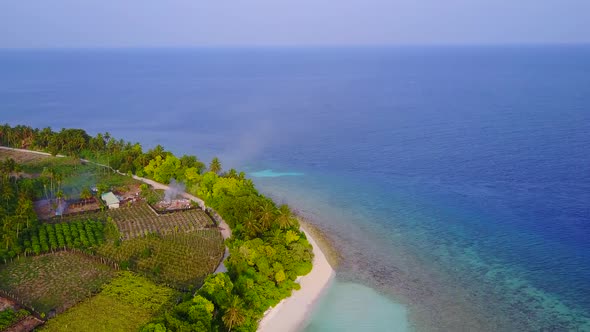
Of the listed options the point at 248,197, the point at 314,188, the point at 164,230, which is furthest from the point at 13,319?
the point at 314,188

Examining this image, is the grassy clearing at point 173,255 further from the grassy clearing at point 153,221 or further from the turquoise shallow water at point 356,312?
the turquoise shallow water at point 356,312

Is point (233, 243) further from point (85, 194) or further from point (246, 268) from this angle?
point (85, 194)

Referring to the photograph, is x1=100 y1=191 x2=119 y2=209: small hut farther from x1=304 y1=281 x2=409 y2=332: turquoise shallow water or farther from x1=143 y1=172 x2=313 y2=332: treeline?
x1=304 y1=281 x2=409 y2=332: turquoise shallow water

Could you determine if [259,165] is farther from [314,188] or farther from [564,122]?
[564,122]

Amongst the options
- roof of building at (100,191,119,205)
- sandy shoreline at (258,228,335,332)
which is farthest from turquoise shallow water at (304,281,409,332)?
roof of building at (100,191,119,205)

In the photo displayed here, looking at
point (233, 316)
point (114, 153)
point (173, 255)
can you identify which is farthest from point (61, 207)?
point (233, 316)

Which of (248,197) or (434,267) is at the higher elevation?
(248,197)
